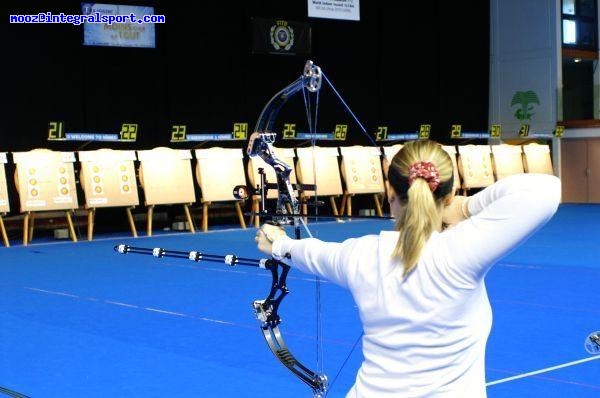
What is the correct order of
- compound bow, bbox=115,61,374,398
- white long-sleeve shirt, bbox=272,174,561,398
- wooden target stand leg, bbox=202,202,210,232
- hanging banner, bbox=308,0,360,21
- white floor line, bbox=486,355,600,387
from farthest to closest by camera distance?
1. hanging banner, bbox=308,0,360,21
2. wooden target stand leg, bbox=202,202,210,232
3. white floor line, bbox=486,355,600,387
4. compound bow, bbox=115,61,374,398
5. white long-sleeve shirt, bbox=272,174,561,398

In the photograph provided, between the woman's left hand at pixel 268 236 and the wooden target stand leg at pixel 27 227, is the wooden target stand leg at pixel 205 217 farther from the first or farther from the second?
the woman's left hand at pixel 268 236

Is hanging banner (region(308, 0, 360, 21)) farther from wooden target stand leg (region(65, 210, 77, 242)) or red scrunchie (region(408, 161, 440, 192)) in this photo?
red scrunchie (region(408, 161, 440, 192))

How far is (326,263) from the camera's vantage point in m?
1.80

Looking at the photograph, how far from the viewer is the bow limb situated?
2893mm

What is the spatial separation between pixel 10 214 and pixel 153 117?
2.26 meters

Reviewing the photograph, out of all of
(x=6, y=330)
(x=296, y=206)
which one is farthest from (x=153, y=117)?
(x=296, y=206)

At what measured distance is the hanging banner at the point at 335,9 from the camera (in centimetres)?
1354

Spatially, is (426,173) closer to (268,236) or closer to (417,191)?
(417,191)

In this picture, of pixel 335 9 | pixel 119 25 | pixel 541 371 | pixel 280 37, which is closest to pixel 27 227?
pixel 119 25

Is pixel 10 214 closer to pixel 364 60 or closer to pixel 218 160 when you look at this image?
pixel 218 160

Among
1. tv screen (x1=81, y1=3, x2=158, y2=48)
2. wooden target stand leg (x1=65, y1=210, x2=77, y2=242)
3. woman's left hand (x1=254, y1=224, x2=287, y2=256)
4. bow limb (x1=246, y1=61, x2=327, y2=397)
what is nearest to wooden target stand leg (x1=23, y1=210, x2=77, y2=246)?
wooden target stand leg (x1=65, y1=210, x2=77, y2=242)

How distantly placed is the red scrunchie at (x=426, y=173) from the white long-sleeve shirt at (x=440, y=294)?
0.31 ft

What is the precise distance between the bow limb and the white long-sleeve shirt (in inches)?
40.1

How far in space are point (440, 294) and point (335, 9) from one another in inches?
493
